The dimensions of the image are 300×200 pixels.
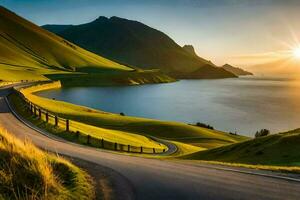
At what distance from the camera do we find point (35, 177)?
10938 millimetres

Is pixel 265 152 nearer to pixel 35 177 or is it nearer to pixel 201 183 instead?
pixel 201 183

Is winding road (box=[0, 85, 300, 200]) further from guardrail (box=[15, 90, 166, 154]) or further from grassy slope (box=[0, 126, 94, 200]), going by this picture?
guardrail (box=[15, 90, 166, 154])

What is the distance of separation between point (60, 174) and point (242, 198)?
5.92 metres

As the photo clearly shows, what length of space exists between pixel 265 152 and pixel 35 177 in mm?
23937

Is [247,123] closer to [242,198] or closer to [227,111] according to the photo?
[227,111]

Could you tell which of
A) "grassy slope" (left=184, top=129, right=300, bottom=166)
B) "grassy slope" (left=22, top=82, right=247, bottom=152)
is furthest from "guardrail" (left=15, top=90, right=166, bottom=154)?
"grassy slope" (left=22, top=82, right=247, bottom=152)

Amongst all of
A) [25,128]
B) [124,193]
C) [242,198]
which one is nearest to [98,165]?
[124,193]

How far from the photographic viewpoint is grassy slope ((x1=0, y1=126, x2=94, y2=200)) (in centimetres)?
1017

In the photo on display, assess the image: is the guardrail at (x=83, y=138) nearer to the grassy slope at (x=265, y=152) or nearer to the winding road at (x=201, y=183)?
the grassy slope at (x=265, y=152)

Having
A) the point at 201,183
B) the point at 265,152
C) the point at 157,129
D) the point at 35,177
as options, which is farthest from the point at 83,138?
the point at 157,129

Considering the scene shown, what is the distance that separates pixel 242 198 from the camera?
10484 mm

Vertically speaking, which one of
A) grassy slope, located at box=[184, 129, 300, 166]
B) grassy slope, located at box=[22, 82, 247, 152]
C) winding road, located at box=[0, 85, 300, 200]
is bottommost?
grassy slope, located at box=[22, 82, 247, 152]

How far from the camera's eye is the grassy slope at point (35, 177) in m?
10.2

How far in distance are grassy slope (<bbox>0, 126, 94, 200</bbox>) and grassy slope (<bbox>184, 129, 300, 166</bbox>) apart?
57.7ft
